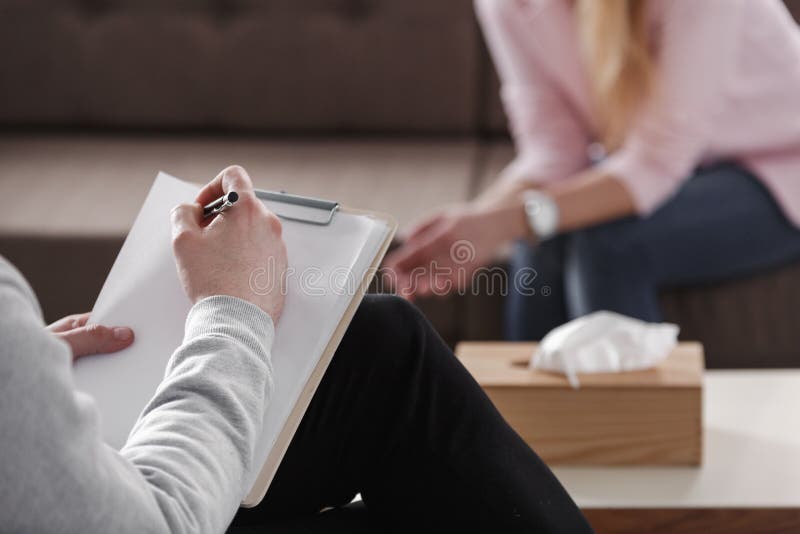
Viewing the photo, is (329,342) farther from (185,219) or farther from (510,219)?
(510,219)

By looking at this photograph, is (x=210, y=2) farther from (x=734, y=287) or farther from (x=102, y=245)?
(x=734, y=287)

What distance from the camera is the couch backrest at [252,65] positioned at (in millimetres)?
2088

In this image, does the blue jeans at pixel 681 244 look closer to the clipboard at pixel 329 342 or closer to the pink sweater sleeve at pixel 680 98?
the pink sweater sleeve at pixel 680 98

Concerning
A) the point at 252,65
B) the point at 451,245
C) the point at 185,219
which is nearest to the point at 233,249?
the point at 185,219

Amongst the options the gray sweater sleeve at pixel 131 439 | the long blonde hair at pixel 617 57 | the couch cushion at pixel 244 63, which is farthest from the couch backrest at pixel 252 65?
the gray sweater sleeve at pixel 131 439

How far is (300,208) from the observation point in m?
0.84

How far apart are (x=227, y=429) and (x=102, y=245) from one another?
118 centimetres

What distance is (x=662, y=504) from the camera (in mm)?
1033

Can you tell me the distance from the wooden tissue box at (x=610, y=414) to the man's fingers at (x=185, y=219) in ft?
1.40

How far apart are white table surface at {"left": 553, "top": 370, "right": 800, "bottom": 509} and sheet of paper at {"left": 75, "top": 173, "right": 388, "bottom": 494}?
1.26 feet

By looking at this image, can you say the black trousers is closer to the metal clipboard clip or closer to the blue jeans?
the metal clipboard clip

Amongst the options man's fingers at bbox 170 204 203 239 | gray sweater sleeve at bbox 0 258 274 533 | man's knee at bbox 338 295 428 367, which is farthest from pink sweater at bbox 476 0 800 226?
gray sweater sleeve at bbox 0 258 274 533

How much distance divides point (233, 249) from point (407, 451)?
0.20m

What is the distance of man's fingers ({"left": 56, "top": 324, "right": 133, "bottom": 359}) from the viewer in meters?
0.78
